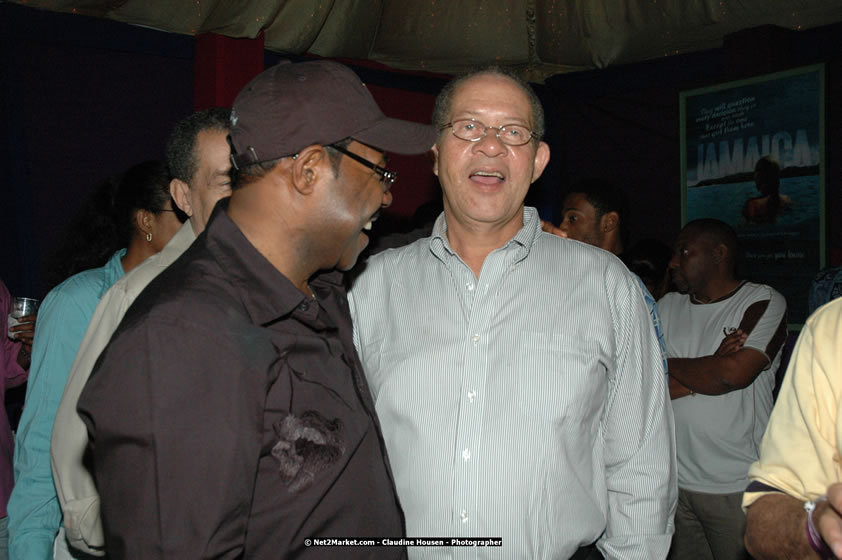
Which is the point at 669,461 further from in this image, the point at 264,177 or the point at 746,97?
the point at 746,97

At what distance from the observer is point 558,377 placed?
184 centimetres

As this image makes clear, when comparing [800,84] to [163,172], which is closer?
[163,172]

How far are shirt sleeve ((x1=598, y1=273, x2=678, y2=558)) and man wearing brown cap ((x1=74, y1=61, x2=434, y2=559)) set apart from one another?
0.71 metres

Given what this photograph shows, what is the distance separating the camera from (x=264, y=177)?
1400 mm

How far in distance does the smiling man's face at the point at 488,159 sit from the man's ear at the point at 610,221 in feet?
5.99

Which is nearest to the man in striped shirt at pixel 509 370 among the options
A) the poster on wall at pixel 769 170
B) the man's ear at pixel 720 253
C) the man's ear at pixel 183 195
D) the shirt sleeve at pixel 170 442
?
the man's ear at pixel 183 195

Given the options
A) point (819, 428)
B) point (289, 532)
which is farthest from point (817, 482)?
point (289, 532)

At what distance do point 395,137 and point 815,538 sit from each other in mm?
1120

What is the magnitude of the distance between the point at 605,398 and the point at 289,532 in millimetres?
1040

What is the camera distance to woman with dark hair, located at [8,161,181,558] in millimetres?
2004

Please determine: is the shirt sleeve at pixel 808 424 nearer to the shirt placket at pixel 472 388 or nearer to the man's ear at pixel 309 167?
the shirt placket at pixel 472 388

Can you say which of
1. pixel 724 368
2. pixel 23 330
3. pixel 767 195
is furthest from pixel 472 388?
pixel 767 195

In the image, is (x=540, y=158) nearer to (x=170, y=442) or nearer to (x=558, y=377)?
(x=558, y=377)

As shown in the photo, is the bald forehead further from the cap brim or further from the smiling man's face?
the cap brim
